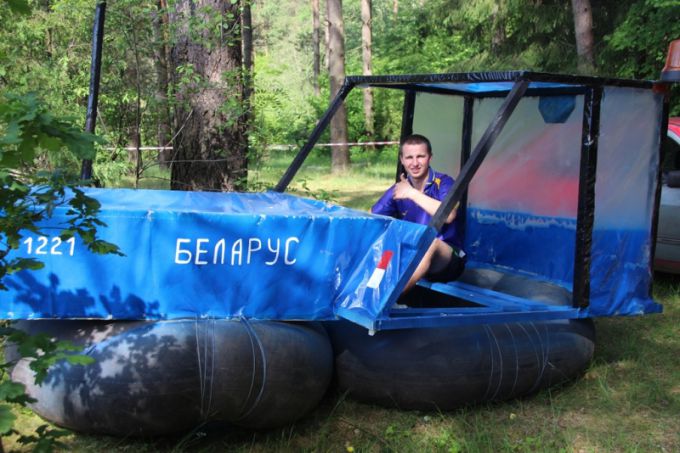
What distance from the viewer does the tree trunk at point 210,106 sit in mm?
6480

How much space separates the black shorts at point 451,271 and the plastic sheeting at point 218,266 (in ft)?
3.51

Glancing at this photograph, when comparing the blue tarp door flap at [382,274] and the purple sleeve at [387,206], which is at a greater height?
the purple sleeve at [387,206]

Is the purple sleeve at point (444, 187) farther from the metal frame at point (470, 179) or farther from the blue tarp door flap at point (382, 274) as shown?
the blue tarp door flap at point (382, 274)

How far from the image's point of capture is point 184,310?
147 inches

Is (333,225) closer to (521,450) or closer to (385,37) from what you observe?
(521,450)

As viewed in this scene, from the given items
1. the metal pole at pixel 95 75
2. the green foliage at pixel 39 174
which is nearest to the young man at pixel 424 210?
the metal pole at pixel 95 75

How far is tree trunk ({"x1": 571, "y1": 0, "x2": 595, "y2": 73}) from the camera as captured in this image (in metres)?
12.1

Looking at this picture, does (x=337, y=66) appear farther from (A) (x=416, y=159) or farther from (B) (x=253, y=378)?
(B) (x=253, y=378)

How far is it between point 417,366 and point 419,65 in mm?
27772

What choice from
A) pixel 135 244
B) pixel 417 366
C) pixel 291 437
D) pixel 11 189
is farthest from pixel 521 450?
pixel 11 189

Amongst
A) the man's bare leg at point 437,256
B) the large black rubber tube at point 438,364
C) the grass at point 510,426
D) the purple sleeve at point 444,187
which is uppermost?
the purple sleeve at point 444,187

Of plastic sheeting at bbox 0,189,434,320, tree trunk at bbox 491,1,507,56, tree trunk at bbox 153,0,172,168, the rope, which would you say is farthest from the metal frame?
tree trunk at bbox 491,1,507,56

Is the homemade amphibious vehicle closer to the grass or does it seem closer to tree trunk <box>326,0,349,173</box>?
the grass

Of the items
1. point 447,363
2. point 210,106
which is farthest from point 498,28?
point 447,363
